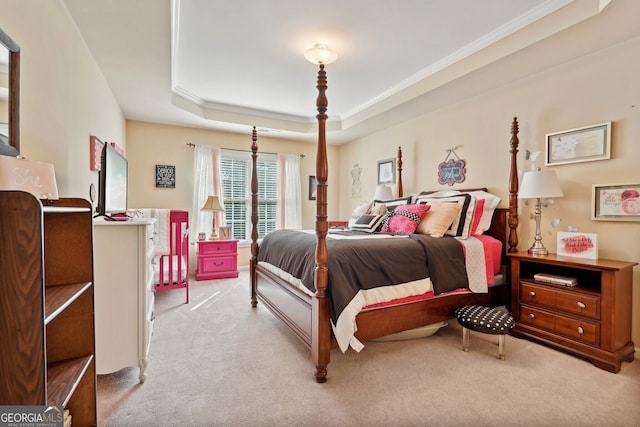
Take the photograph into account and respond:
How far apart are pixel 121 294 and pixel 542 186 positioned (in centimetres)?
326

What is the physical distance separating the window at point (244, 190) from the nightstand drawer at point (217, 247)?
478 millimetres

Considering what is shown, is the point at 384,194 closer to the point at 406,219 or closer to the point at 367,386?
the point at 406,219

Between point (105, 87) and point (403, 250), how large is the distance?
128 inches

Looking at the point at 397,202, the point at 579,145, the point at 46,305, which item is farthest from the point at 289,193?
the point at 46,305

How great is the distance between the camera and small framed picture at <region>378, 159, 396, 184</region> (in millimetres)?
4598

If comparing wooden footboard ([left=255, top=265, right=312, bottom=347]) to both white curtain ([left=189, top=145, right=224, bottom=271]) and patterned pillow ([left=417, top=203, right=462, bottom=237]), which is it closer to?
patterned pillow ([left=417, top=203, right=462, bottom=237])

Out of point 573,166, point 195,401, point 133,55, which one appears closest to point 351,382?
point 195,401

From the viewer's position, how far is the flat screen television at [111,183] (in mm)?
2029

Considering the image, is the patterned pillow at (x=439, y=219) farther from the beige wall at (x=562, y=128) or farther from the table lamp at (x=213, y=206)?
the table lamp at (x=213, y=206)

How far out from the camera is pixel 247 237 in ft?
17.3

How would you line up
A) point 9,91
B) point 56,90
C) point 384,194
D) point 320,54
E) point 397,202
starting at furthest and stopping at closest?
point 384,194 → point 397,202 → point 320,54 → point 56,90 → point 9,91

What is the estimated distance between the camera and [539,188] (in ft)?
8.27

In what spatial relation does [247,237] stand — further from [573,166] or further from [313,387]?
[573,166]

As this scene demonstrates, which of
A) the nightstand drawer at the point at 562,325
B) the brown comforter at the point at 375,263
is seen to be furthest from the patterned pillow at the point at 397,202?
the nightstand drawer at the point at 562,325
